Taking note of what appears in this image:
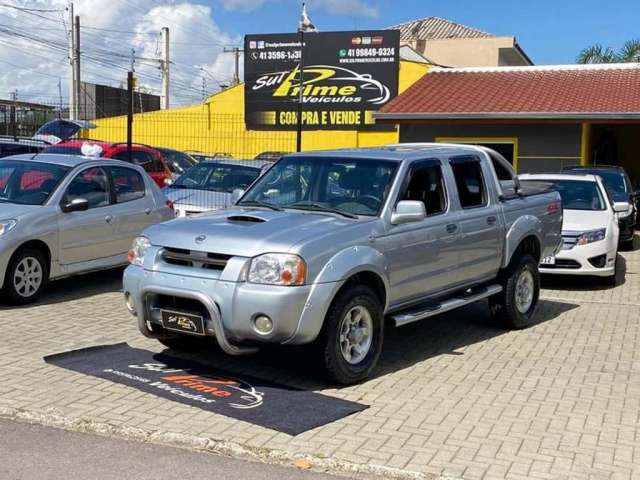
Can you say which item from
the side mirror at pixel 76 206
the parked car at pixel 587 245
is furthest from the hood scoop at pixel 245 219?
the parked car at pixel 587 245

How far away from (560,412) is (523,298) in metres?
3.07

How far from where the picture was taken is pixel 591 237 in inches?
446

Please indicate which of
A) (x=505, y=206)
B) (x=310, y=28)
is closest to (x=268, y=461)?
(x=505, y=206)

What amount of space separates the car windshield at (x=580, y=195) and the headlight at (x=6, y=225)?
786 centimetres

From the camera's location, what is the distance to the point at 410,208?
657 cm

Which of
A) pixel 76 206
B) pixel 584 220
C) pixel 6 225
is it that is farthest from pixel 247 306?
pixel 584 220

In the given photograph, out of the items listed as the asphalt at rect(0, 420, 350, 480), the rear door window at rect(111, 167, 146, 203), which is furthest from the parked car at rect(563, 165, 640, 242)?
the asphalt at rect(0, 420, 350, 480)

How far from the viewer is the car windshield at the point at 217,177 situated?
14.1m

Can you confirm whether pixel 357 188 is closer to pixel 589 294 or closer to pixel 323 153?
pixel 323 153

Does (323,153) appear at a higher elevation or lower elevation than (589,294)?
higher

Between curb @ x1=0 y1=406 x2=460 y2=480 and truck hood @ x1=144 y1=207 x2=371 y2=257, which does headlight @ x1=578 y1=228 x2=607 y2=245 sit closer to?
truck hood @ x1=144 y1=207 x2=371 y2=257

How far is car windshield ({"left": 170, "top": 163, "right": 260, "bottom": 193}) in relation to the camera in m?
14.1

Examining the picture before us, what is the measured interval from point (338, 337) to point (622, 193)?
12.1 meters

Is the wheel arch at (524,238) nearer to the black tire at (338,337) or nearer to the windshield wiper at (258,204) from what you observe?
the black tire at (338,337)
